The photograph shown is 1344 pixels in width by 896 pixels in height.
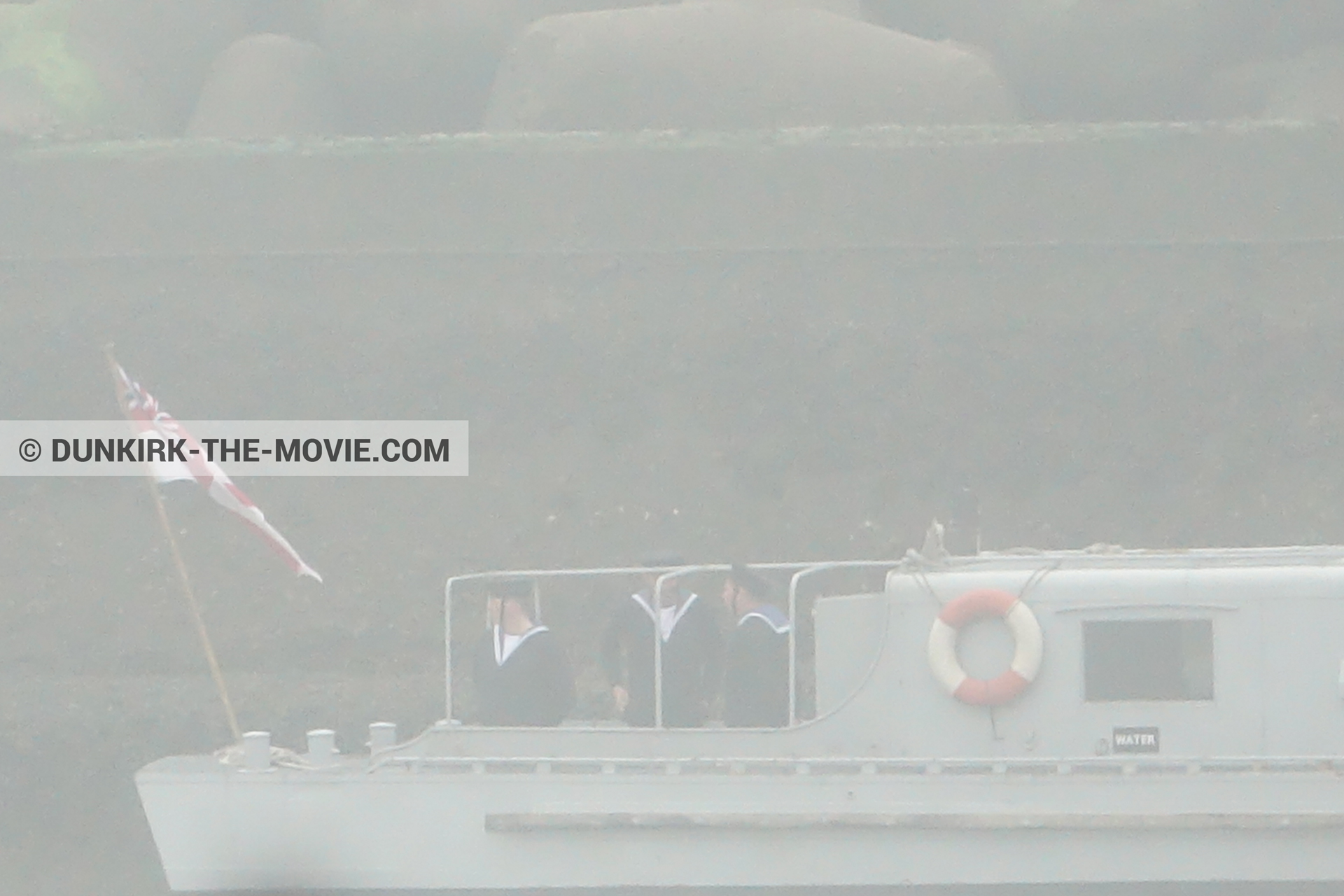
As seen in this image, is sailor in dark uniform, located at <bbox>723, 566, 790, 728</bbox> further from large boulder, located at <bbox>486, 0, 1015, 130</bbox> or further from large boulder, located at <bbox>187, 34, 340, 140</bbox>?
large boulder, located at <bbox>187, 34, 340, 140</bbox>

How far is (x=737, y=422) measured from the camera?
1306 cm

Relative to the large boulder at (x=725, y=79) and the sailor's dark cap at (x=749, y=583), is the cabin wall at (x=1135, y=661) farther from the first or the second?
the large boulder at (x=725, y=79)

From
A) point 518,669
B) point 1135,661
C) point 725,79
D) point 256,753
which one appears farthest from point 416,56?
point 1135,661

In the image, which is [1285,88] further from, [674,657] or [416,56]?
[674,657]

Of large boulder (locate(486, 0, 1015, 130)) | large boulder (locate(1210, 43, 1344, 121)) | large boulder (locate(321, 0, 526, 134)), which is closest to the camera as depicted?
large boulder (locate(486, 0, 1015, 130))

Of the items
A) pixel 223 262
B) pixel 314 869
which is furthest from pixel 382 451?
pixel 314 869

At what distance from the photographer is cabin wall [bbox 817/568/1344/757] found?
7867mm

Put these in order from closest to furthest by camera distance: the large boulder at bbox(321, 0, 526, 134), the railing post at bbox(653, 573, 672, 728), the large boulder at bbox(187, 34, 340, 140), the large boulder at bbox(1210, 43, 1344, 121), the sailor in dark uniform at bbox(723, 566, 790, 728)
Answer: the railing post at bbox(653, 573, 672, 728) < the sailor in dark uniform at bbox(723, 566, 790, 728) < the large boulder at bbox(1210, 43, 1344, 121) < the large boulder at bbox(187, 34, 340, 140) < the large boulder at bbox(321, 0, 526, 134)

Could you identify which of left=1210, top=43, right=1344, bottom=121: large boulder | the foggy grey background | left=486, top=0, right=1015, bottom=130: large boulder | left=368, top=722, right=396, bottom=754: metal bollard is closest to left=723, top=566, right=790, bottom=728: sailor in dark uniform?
left=368, top=722, right=396, bottom=754: metal bollard

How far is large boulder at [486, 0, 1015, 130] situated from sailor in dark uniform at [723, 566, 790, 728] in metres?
6.13

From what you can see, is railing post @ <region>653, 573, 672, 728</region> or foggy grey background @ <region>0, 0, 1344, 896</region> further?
foggy grey background @ <region>0, 0, 1344, 896</region>

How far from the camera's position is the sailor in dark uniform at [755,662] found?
859 centimetres

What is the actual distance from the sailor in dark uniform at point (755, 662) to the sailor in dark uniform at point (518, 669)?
71 cm

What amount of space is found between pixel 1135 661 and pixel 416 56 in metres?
9.17
